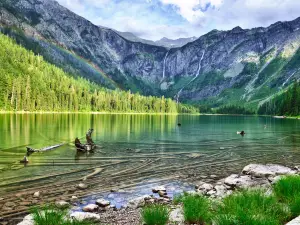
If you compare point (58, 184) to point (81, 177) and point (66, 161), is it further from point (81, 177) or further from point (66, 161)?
point (66, 161)

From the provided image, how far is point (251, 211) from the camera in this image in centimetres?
1309

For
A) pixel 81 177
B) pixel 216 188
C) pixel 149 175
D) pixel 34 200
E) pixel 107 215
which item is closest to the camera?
pixel 107 215

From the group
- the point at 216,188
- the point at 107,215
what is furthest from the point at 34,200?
the point at 216,188

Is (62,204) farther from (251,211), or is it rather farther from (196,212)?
(251,211)

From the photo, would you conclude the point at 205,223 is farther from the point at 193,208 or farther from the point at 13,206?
the point at 13,206

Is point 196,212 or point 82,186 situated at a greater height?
point 196,212

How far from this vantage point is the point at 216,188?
2545 centimetres

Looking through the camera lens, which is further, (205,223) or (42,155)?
(42,155)

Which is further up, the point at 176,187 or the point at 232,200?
the point at 232,200

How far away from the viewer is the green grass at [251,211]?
12.2m

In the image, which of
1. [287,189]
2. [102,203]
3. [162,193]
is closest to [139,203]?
[102,203]

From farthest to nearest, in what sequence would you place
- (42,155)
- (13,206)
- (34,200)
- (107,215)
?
(42,155)
(34,200)
(13,206)
(107,215)

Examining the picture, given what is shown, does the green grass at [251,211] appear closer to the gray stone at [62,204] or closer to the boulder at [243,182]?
the gray stone at [62,204]

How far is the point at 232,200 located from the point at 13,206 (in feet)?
48.4
